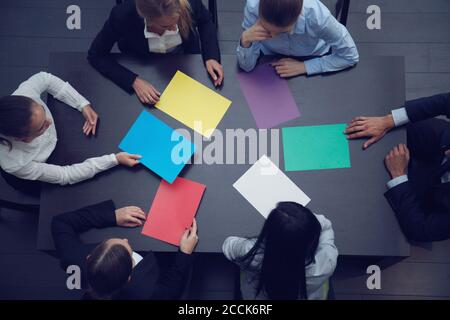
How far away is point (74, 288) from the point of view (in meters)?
1.91

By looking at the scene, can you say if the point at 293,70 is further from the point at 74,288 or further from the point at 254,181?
the point at 74,288

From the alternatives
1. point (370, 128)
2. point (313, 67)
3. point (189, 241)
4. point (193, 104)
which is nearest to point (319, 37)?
point (313, 67)

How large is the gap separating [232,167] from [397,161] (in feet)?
1.83

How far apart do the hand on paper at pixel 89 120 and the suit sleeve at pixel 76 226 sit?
267 millimetres

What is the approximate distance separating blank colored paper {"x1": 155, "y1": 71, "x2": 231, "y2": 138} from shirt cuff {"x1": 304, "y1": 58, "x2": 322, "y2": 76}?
0.31m

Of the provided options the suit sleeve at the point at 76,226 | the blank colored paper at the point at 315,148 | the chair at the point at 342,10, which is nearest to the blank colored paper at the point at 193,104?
the blank colored paper at the point at 315,148

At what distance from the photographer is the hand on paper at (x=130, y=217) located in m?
1.33

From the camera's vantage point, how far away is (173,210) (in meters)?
1.37

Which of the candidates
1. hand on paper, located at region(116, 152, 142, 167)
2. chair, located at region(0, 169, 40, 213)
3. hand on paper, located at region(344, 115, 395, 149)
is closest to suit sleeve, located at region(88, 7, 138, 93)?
hand on paper, located at region(116, 152, 142, 167)

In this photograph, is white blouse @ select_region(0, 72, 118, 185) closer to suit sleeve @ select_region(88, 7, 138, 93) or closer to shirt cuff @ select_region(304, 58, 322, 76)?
suit sleeve @ select_region(88, 7, 138, 93)

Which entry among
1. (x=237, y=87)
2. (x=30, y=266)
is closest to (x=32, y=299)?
(x=30, y=266)

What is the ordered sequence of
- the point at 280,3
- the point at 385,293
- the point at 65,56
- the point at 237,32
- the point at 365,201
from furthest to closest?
the point at 237,32 < the point at 385,293 < the point at 65,56 < the point at 365,201 < the point at 280,3

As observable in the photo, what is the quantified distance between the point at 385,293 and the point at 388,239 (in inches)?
28.2

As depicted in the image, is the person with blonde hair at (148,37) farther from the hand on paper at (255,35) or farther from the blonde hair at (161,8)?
the hand on paper at (255,35)
